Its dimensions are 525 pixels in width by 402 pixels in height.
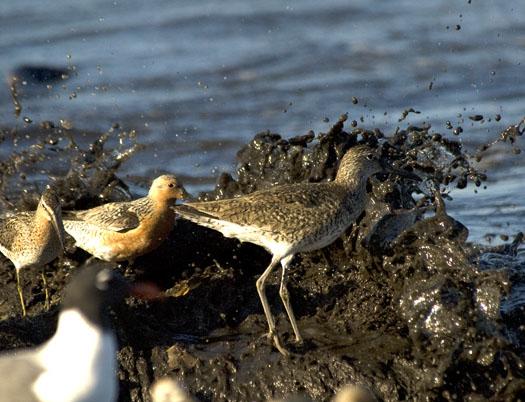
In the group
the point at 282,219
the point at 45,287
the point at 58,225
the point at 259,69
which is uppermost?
the point at 282,219

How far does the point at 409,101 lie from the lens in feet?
47.6

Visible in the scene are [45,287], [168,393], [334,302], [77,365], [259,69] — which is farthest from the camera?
[259,69]

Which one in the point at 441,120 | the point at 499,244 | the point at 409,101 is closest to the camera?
the point at 499,244

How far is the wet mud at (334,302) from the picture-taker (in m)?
7.39

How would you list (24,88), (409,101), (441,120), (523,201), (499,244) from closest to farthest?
(499,244) → (523,201) → (441,120) → (409,101) → (24,88)

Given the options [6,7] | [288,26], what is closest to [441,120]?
[288,26]

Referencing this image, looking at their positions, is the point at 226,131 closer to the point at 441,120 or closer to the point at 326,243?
the point at 441,120

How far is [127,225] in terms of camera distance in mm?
8758

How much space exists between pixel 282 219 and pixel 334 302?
649 mm

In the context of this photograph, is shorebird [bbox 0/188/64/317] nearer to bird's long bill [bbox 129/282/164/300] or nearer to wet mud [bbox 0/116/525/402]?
wet mud [bbox 0/116/525/402]

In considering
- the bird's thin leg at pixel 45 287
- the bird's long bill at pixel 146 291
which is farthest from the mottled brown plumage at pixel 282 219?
the bird's thin leg at pixel 45 287

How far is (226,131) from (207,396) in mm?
6767

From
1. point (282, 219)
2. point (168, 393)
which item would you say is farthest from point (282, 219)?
point (168, 393)

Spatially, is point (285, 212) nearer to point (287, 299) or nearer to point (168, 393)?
point (287, 299)
